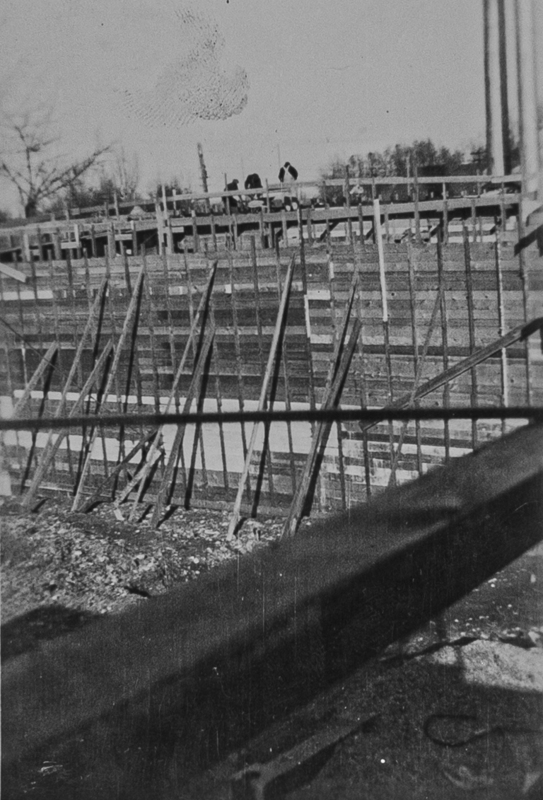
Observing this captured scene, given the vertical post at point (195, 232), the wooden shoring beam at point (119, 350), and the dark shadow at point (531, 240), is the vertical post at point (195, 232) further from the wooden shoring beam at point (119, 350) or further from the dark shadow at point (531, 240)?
the dark shadow at point (531, 240)

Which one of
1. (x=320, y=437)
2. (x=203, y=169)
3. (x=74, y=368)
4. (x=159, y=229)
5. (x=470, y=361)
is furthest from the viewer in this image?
(x=470, y=361)

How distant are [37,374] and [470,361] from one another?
102 cm

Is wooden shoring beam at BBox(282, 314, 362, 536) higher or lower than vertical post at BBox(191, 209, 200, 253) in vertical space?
lower

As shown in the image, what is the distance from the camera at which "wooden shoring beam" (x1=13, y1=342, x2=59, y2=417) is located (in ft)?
3.71

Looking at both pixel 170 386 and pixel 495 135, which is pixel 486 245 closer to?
pixel 495 135

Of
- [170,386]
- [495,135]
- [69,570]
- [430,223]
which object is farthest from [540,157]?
[69,570]

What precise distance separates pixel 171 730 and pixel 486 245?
3.85 ft

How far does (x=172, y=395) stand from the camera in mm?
1485

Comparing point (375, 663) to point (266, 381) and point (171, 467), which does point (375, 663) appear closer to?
point (171, 467)

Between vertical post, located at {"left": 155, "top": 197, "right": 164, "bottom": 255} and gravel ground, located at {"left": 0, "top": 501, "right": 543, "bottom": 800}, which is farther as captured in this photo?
vertical post, located at {"left": 155, "top": 197, "right": 164, "bottom": 255}

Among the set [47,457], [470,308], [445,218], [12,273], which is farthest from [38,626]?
[470,308]

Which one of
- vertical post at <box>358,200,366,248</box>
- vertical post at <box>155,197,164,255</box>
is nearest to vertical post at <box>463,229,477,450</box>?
vertical post at <box>358,200,366,248</box>

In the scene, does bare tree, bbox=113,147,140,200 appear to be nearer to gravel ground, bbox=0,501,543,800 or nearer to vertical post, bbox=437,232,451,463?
gravel ground, bbox=0,501,543,800

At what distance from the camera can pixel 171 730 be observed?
1.12 meters
